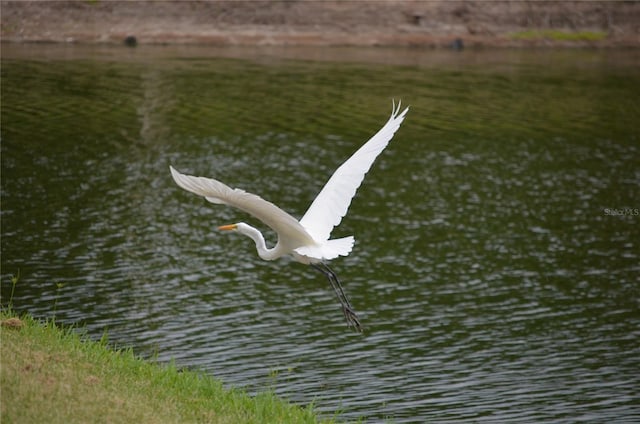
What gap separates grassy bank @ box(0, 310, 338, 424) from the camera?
27.9ft

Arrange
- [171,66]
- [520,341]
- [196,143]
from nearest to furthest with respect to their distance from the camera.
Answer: [520,341], [196,143], [171,66]

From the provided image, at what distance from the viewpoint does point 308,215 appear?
472 inches

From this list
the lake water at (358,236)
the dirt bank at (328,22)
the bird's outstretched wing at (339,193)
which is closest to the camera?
the bird's outstretched wing at (339,193)

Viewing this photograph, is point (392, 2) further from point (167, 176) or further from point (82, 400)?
point (82, 400)

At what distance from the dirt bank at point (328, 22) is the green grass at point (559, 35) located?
5cm

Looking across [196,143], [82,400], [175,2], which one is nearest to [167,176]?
[196,143]

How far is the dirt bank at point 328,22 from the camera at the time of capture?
159ft

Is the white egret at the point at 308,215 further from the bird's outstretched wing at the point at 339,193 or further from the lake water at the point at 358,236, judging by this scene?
the lake water at the point at 358,236

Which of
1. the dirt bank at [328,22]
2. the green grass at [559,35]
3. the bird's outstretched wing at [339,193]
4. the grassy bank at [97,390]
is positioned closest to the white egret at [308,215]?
the bird's outstretched wing at [339,193]

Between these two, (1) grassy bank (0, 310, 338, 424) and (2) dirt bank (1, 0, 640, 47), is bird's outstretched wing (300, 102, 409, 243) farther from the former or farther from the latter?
(2) dirt bank (1, 0, 640, 47)

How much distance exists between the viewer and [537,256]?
21.4 m

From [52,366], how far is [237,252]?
38.2 feet

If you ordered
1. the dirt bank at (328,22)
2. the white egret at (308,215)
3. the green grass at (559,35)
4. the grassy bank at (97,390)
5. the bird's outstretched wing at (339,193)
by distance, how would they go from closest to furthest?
the grassy bank at (97,390)
the white egret at (308,215)
the bird's outstretched wing at (339,193)
the dirt bank at (328,22)
the green grass at (559,35)

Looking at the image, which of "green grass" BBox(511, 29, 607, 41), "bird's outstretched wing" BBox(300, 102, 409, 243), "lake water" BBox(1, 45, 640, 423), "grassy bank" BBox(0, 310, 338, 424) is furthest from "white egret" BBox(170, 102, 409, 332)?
"green grass" BBox(511, 29, 607, 41)
